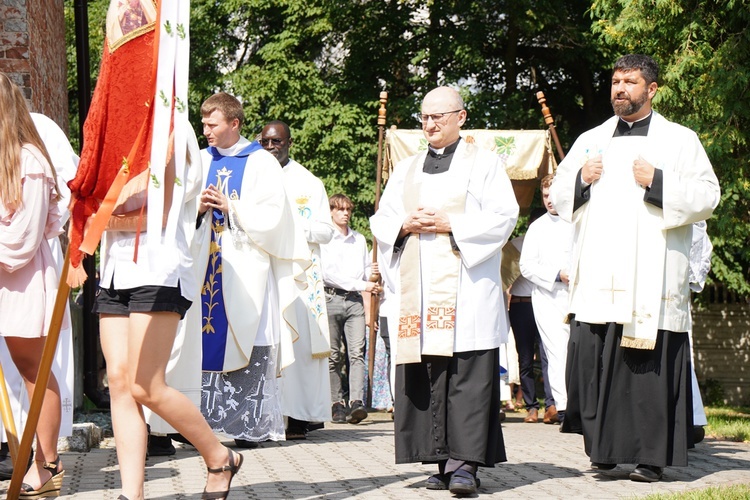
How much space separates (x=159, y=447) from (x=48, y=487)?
2.30 metres

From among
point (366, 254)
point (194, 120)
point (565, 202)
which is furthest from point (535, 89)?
point (565, 202)

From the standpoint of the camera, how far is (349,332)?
12719 millimetres

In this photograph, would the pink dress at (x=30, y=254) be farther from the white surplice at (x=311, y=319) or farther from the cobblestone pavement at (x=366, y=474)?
the white surplice at (x=311, y=319)

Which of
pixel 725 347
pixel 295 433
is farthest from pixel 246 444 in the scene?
pixel 725 347

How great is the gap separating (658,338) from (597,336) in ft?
1.27

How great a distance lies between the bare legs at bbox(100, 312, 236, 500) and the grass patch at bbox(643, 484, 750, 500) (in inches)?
94.5

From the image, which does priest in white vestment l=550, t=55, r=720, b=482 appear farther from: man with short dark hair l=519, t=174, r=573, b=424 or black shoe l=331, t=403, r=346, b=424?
black shoe l=331, t=403, r=346, b=424

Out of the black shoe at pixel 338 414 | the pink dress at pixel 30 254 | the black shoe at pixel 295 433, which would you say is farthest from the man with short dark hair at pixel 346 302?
the pink dress at pixel 30 254

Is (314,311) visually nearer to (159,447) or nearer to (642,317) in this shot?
(159,447)

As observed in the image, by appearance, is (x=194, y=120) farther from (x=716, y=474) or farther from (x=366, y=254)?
(x=716, y=474)

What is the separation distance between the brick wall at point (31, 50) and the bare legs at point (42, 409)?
3639mm

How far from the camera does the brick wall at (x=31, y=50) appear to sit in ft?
30.3

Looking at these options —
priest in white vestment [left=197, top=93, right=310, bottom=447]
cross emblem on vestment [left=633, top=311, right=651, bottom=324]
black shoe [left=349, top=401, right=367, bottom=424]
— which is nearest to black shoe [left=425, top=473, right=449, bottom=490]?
cross emblem on vestment [left=633, top=311, right=651, bottom=324]

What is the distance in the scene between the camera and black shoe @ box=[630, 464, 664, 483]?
7.07 m
